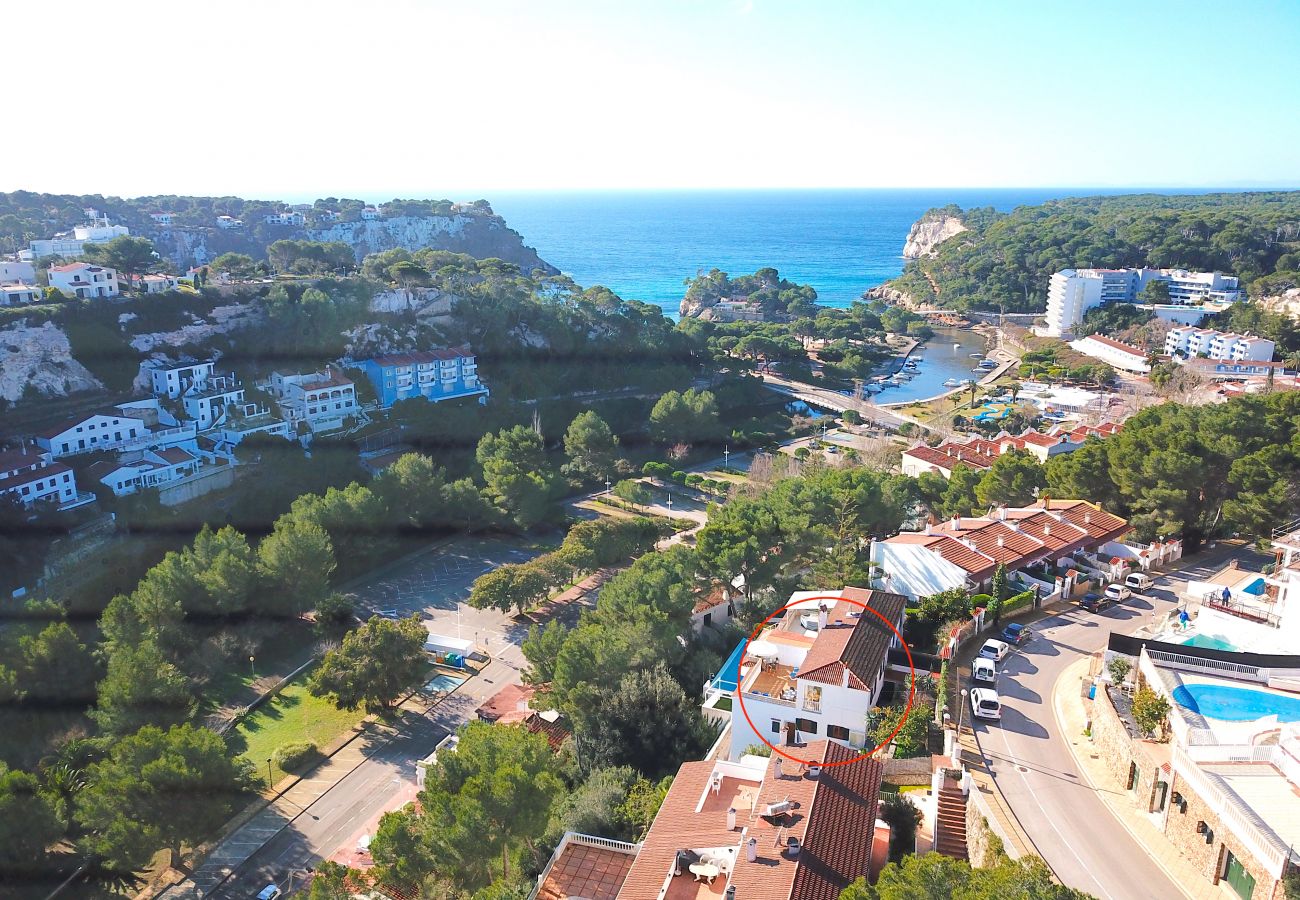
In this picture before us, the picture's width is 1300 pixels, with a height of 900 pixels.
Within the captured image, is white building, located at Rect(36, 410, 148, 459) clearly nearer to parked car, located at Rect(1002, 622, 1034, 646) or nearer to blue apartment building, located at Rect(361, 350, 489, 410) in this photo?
blue apartment building, located at Rect(361, 350, 489, 410)

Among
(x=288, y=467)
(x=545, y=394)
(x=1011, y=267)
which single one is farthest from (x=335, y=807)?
(x=1011, y=267)

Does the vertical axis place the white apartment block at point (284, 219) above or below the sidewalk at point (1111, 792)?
above

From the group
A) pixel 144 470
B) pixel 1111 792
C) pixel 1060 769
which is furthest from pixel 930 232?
pixel 1111 792

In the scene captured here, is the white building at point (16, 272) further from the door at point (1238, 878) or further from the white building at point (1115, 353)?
the white building at point (1115, 353)

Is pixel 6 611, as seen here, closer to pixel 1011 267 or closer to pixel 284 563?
pixel 284 563

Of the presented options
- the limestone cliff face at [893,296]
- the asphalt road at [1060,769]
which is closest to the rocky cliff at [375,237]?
the limestone cliff face at [893,296]

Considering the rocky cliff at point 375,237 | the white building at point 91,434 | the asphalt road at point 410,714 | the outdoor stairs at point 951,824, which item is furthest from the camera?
the rocky cliff at point 375,237

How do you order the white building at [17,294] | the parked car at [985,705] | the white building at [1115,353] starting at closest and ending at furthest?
the parked car at [985,705] < the white building at [17,294] < the white building at [1115,353]

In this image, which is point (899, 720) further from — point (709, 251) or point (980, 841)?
point (709, 251)
